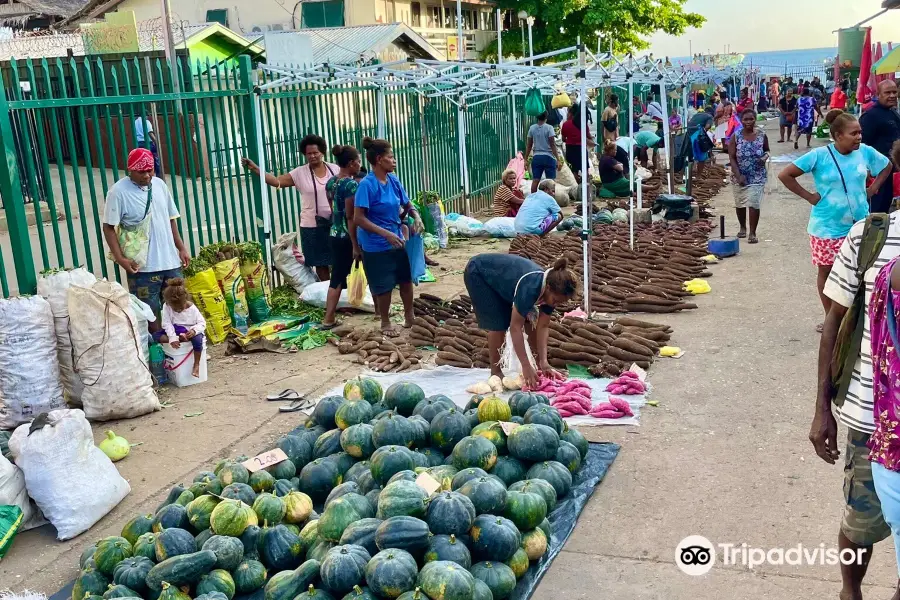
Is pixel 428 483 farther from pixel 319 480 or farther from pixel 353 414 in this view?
pixel 353 414

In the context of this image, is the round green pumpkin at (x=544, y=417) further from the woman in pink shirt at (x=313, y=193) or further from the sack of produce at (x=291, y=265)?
the sack of produce at (x=291, y=265)

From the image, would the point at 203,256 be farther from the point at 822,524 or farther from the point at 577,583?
the point at 822,524

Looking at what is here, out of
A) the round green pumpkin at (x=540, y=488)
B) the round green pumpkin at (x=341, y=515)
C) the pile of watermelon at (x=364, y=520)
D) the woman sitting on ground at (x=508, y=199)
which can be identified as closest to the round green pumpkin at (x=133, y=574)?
the pile of watermelon at (x=364, y=520)

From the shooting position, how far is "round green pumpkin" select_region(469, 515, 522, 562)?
3826 mm

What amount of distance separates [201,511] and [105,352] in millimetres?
2781

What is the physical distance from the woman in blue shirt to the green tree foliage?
24.7m

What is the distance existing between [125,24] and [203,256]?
10958 mm

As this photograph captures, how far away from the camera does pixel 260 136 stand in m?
9.41

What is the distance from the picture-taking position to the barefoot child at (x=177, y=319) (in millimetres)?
7105

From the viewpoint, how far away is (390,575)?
3410mm

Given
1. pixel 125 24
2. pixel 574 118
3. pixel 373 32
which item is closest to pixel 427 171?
pixel 574 118

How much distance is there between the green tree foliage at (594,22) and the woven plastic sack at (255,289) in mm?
24852

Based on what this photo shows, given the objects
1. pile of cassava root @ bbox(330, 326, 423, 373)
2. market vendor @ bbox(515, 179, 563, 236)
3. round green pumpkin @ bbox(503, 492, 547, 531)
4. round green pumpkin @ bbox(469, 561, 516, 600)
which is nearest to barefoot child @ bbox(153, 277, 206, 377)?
pile of cassava root @ bbox(330, 326, 423, 373)

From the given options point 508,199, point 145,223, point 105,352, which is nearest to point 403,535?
point 105,352
